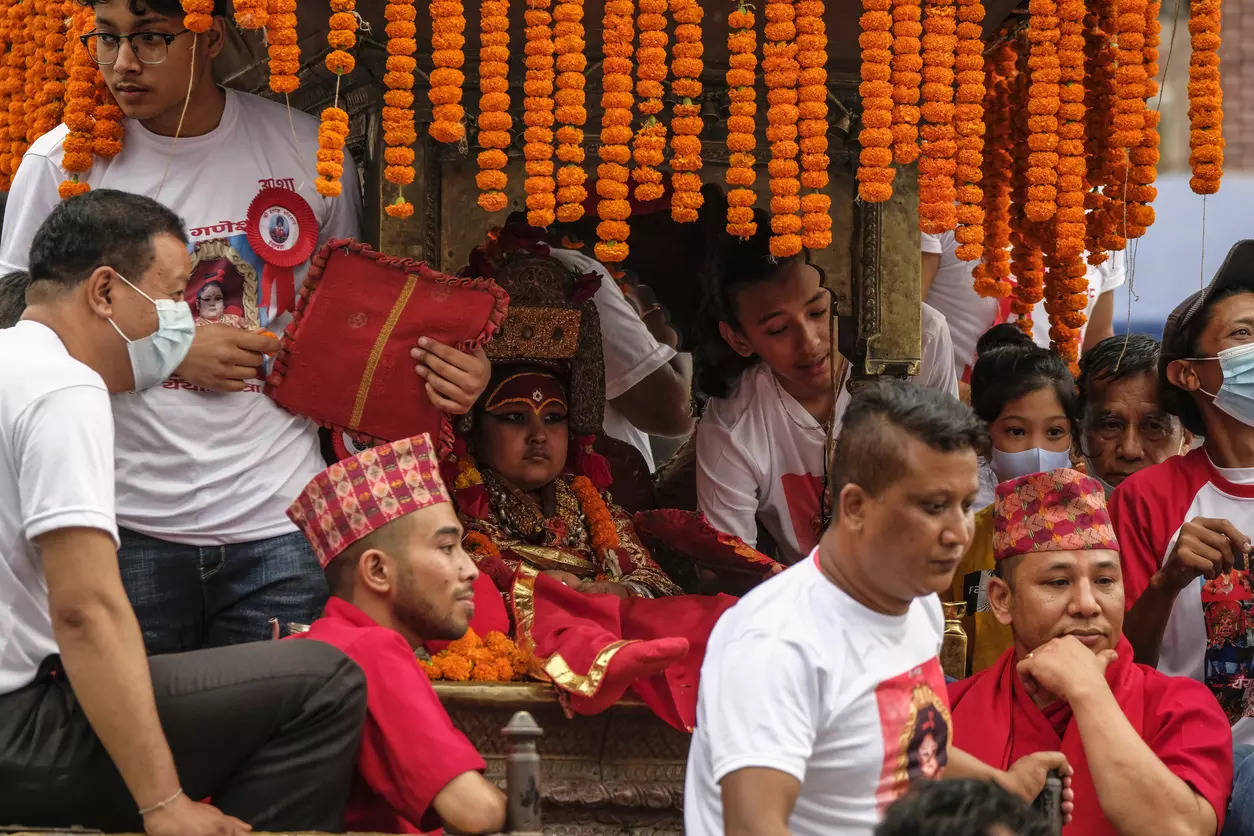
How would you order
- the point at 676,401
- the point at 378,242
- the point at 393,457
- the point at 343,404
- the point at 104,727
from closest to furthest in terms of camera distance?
the point at 104,727 < the point at 393,457 < the point at 343,404 < the point at 378,242 < the point at 676,401

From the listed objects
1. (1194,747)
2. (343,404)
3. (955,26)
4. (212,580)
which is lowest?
(1194,747)

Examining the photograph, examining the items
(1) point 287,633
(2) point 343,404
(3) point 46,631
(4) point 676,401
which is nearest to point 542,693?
(1) point 287,633

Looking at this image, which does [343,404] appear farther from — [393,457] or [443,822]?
[443,822]

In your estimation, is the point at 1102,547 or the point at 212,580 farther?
the point at 212,580

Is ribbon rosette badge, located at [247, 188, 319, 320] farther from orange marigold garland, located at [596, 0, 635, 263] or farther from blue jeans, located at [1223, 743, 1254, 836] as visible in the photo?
blue jeans, located at [1223, 743, 1254, 836]

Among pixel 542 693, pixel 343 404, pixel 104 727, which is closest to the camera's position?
pixel 104 727

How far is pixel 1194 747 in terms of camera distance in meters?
3.84

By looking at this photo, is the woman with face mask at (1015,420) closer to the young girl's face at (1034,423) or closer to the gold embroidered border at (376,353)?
the young girl's face at (1034,423)

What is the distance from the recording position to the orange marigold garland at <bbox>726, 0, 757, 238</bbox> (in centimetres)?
470

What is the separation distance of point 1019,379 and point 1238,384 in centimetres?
75

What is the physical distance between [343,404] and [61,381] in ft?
4.55

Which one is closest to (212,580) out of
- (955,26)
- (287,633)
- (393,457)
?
(287,633)

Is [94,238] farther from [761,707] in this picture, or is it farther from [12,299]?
[761,707]

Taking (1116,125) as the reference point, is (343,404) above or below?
below
